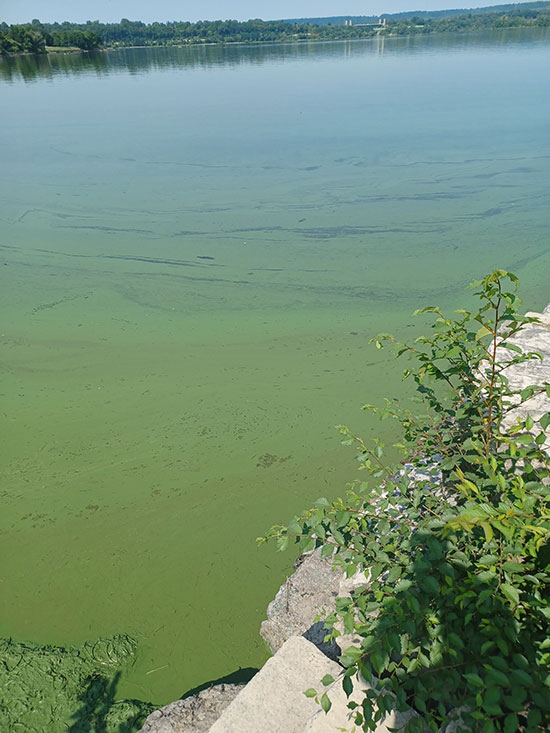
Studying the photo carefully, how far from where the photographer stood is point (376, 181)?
718 centimetres

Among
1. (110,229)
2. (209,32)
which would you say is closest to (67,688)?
(110,229)

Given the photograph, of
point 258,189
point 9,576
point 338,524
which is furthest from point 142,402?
point 258,189

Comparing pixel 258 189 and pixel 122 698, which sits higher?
pixel 258 189

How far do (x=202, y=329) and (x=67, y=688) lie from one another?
269 cm

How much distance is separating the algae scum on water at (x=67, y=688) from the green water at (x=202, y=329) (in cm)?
6

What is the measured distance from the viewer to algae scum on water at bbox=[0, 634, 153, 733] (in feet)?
5.81

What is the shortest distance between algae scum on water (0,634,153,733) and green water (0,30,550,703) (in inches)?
2.5

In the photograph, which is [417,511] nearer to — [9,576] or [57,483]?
[9,576]

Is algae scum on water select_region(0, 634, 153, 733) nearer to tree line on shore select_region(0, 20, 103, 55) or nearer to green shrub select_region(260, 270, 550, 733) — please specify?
green shrub select_region(260, 270, 550, 733)

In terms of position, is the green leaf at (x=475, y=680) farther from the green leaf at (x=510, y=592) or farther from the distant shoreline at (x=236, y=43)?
the distant shoreline at (x=236, y=43)

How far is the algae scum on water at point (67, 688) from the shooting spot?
5.81 feet

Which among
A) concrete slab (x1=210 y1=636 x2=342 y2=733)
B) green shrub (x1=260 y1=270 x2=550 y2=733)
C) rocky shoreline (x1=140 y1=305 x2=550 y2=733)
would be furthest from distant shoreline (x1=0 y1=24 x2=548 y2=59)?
green shrub (x1=260 y1=270 x2=550 y2=733)

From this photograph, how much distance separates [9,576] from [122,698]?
0.84 m

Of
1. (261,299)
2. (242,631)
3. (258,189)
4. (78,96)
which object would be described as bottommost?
(242,631)
